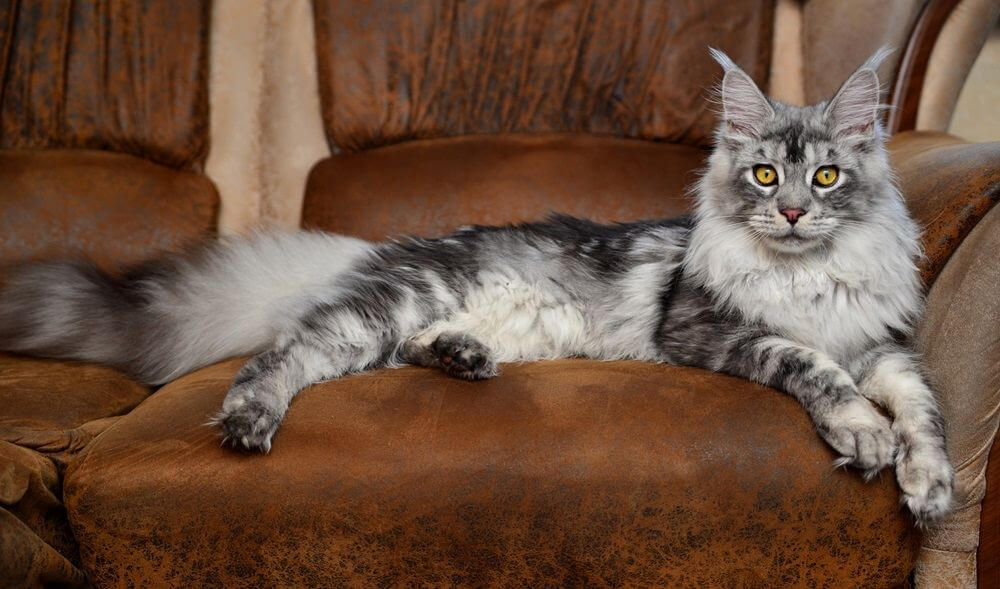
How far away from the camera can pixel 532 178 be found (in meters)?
2.57

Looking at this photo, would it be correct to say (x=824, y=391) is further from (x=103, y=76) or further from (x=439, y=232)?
(x=103, y=76)

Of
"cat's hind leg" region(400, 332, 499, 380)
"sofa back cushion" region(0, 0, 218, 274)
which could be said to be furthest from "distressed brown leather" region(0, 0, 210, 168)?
"cat's hind leg" region(400, 332, 499, 380)

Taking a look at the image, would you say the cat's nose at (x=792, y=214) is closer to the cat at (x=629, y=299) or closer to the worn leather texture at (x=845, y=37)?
the cat at (x=629, y=299)

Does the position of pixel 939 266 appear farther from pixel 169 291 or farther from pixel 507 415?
pixel 169 291

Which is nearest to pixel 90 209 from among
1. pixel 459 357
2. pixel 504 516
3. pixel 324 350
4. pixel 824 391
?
pixel 324 350

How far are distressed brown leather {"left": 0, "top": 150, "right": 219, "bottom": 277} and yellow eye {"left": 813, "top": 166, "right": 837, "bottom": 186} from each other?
1701mm

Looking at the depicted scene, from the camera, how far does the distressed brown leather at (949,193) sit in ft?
5.23

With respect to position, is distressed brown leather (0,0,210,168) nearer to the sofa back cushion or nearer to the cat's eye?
the sofa back cushion

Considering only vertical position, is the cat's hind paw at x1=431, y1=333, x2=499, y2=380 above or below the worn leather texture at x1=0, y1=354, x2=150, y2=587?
above

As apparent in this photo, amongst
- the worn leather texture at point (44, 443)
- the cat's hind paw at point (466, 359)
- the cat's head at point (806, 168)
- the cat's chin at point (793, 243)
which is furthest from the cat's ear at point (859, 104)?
the worn leather texture at point (44, 443)

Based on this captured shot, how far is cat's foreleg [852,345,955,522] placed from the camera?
4.54 feet

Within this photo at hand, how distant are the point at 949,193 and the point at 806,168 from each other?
0.94 feet

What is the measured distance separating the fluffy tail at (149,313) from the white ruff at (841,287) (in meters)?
1.01

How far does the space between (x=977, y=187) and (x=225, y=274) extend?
171cm
